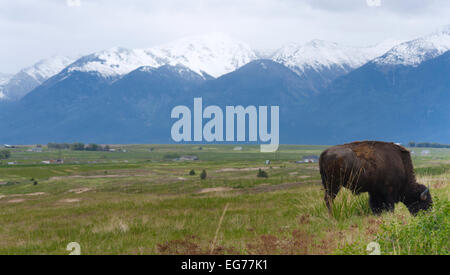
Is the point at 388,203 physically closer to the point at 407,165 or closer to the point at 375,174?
the point at 375,174

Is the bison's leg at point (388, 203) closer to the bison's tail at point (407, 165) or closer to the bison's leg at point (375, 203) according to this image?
the bison's leg at point (375, 203)

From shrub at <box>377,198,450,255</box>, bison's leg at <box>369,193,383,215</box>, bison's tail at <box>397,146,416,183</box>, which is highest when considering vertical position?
bison's tail at <box>397,146,416,183</box>

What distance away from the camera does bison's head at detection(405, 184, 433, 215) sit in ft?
42.7

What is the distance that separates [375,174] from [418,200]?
6.35 ft

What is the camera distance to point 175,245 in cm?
930

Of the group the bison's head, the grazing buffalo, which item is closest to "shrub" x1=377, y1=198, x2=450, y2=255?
the grazing buffalo

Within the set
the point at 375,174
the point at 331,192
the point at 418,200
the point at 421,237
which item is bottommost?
the point at 418,200

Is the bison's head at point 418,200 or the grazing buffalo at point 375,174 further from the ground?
the grazing buffalo at point 375,174

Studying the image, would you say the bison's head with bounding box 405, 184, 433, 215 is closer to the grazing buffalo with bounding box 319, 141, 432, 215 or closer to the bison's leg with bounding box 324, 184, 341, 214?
the grazing buffalo with bounding box 319, 141, 432, 215

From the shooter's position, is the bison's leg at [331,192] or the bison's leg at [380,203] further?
the bison's leg at [380,203]

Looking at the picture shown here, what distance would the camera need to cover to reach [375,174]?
520 inches

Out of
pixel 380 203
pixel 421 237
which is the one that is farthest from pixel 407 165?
pixel 421 237

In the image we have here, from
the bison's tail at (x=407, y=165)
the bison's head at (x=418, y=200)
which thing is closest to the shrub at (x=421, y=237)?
the bison's head at (x=418, y=200)

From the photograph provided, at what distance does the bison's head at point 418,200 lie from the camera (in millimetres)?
13016
